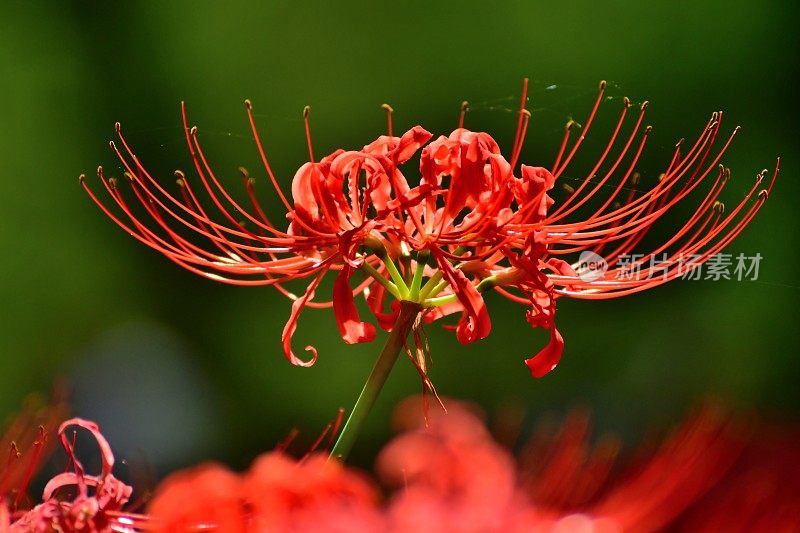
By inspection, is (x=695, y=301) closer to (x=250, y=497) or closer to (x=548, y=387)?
(x=548, y=387)

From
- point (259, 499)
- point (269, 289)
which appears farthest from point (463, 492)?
point (269, 289)

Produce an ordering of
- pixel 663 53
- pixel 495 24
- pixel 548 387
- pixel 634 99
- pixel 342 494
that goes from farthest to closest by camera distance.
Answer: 1. pixel 548 387
2. pixel 495 24
3. pixel 663 53
4. pixel 634 99
5. pixel 342 494

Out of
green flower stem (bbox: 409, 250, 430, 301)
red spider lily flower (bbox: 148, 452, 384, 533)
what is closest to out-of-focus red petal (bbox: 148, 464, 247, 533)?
red spider lily flower (bbox: 148, 452, 384, 533)

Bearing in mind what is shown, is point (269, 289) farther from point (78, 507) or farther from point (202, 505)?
point (202, 505)

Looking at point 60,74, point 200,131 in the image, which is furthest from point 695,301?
point 60,74

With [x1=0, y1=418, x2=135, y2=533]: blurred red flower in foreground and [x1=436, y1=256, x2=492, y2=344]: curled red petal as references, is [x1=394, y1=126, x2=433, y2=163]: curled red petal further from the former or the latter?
[x1=0, y1=418, x2=135, y2=533]: blurred red flower in foreground

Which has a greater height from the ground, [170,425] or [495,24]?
[495,24]
